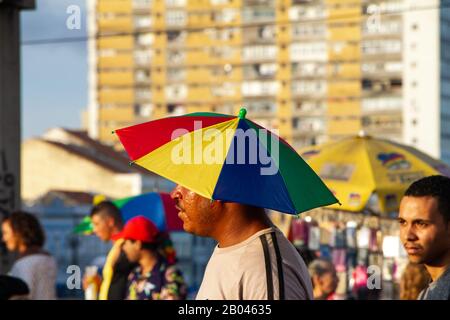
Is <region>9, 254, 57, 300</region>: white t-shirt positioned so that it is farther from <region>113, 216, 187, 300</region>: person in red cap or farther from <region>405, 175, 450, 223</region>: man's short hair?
<region>405, 175, 450, 223</region>: man's short hair

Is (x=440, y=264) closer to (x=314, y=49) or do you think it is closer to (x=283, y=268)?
(x=283, y=268)

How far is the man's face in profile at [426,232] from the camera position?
471cm

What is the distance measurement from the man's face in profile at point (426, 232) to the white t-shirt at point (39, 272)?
390 centimetres

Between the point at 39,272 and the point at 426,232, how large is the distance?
405cm

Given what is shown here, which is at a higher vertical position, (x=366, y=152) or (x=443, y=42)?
(x=443, y=42)

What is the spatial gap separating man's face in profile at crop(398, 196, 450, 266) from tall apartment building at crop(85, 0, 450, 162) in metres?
115

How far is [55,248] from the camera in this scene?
231ft

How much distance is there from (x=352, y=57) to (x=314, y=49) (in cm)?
360

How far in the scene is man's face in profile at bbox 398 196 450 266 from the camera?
471 centimetres

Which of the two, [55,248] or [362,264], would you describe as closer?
[362,264]

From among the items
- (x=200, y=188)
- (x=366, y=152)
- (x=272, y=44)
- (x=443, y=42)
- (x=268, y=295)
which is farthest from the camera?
(x=272, y=44)

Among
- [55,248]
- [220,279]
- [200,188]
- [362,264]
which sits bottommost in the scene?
[55,248]

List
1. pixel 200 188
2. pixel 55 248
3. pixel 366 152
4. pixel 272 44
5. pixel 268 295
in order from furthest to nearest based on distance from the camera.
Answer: pixel 272 44 < pixel 55 248 < pixel 366 152 < pixel 200 188 < pixel 268 295

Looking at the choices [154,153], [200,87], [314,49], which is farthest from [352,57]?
[154,153]
